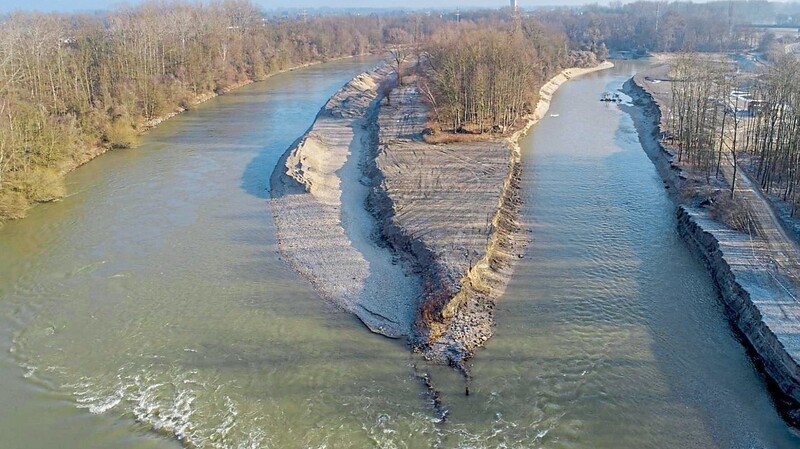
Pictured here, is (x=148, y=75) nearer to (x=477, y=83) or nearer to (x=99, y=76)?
(x=99, y=76)

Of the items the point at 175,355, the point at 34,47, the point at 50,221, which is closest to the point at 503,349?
the point at 175,355

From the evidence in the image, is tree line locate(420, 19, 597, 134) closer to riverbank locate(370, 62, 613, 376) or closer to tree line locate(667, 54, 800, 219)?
riverbank locate(370, 62, 613, 376)

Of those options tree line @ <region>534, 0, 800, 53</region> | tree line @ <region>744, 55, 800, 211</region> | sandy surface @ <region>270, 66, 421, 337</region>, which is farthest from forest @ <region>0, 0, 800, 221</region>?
sandy surface @ <region>270, 66, 421, 337</region>

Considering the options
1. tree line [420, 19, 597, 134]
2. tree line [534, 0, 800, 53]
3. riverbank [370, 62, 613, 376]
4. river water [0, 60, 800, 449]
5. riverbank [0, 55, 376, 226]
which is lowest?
river water [0, 60, 800, 449]

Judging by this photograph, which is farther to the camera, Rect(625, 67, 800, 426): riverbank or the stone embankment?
the stone embankment

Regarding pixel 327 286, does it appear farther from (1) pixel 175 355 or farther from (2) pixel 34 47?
(2) pixel 34 47

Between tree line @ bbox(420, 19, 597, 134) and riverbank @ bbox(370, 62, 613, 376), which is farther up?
tree line @ bbox(420, 19, 597, 134)

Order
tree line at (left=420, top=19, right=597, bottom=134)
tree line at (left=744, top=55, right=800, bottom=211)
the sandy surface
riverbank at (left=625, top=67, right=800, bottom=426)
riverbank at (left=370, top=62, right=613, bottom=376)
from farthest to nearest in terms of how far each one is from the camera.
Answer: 1. tree line at (left=420, top=19, right=597, bottom=134)
2. tree line at (left=744, top=55, right=800, bottom=211)
3. the sandy surface
4. riverbank at (left=370, top=62, right=613, bottom=376)
5. riverbank at (left=625, top=67, right=800, bottom=426)
